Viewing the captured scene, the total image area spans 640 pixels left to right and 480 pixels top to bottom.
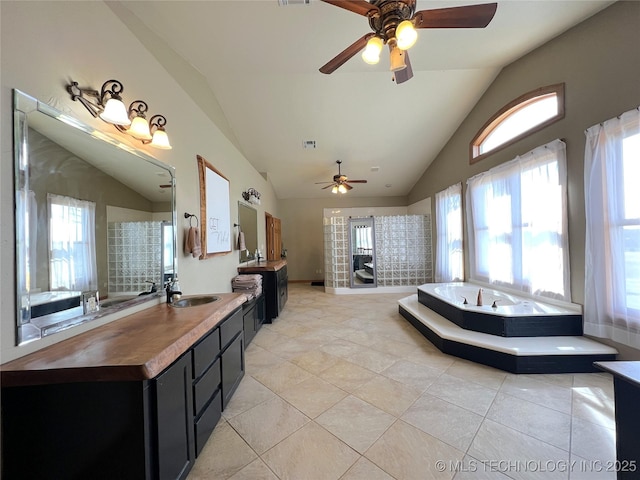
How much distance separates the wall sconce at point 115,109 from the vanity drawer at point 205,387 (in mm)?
1661

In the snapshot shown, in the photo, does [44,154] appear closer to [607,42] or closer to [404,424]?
[404,424]

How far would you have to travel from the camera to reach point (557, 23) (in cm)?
240

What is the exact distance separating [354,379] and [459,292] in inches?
108

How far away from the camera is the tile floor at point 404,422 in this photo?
51.4 inches

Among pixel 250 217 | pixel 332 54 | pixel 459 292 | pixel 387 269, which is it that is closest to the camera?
pixel 332 54

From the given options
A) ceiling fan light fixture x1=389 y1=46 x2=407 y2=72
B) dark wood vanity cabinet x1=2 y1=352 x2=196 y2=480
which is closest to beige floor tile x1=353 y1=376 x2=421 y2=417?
dark wood vanity cabinet x1=2 y1=352 x2=196 y2=480

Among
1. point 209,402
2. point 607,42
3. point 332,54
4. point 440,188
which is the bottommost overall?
point 209,402

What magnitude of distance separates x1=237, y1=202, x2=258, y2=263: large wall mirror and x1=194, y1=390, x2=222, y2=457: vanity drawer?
244cm

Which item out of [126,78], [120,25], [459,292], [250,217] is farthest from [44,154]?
[459,292]

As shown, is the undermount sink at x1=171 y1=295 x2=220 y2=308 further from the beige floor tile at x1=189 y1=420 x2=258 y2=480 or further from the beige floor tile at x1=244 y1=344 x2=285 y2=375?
the beige floor tile at x1=189 y1=420 x2=258 y2=480

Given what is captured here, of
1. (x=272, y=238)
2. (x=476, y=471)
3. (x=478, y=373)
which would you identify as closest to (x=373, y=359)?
(x=478, y=373)

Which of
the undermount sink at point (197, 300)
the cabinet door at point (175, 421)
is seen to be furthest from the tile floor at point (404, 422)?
the undermount sink at point (197, 300)

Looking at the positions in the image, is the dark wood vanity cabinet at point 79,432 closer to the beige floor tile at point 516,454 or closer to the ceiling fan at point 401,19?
the beige floor tile at point 516,454

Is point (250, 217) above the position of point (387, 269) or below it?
above
